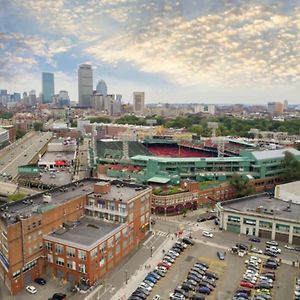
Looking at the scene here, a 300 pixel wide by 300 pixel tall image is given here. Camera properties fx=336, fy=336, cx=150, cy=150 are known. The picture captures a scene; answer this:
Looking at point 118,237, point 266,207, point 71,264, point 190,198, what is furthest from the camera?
point 190,198

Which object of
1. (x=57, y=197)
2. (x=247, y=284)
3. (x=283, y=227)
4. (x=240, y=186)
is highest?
(x=57, y=197)

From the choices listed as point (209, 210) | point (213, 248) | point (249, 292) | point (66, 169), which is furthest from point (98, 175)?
point (249, 292)

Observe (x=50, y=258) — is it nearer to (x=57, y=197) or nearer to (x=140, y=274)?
(x=57, y=197)

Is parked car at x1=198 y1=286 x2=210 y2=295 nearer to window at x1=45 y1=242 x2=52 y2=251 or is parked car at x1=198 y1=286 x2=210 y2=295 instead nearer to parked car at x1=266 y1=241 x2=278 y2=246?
parked car at x1=266 y1=241 x2=278 y2=246

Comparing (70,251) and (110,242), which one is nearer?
(70,251)

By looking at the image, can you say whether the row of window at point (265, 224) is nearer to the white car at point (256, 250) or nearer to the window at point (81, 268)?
the white car at point (256, 250)

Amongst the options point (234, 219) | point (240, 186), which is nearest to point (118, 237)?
point (234, 219)

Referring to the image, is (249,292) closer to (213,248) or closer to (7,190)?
(213,248)
